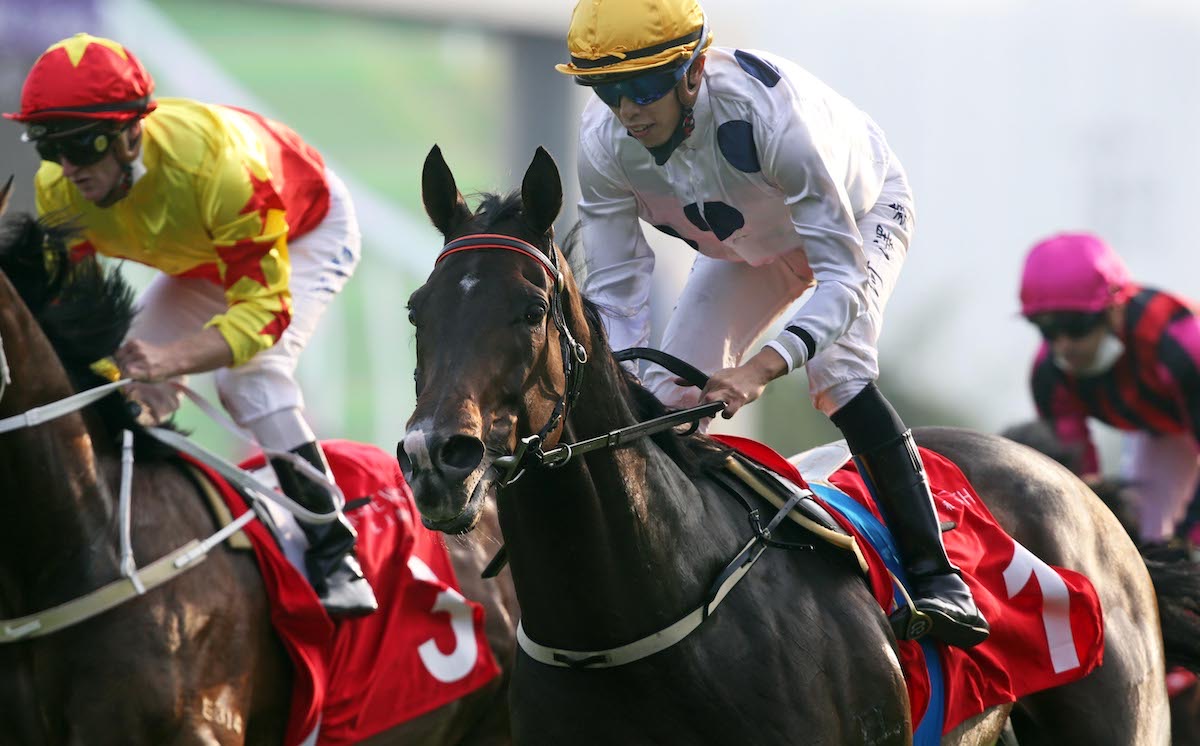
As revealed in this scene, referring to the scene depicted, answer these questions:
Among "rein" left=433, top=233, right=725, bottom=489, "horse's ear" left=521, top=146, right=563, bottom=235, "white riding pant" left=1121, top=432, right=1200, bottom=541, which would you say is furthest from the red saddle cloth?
"white riding pant" left=1121, top=432, right=1200, bottom=541

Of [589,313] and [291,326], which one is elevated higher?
[589,313]

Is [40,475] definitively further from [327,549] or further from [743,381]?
[743,381]

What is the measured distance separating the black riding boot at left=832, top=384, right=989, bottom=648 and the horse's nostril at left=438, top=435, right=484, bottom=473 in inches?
56.2

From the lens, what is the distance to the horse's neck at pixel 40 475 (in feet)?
13.7

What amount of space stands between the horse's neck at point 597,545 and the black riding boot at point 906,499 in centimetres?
77

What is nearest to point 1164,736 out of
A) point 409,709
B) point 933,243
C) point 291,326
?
point 409,709

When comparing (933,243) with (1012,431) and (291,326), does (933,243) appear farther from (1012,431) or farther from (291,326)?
(291,326)

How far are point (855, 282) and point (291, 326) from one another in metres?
2.17

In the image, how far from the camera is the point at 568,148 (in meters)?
11.2

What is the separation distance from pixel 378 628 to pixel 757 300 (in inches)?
63.3

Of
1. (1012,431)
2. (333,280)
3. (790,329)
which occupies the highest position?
(790,329)

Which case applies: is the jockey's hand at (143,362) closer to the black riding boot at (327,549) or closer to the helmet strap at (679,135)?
the black riding boot at (327,549)

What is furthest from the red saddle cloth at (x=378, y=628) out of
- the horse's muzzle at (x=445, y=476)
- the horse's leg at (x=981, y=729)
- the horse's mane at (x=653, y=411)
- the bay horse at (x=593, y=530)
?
the horse's muzzle at (x=445, y=476)

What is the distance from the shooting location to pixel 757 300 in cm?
432
